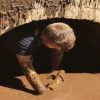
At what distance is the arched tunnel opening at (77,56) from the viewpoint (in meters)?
3.99

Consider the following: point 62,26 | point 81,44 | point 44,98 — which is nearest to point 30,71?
point 44,98

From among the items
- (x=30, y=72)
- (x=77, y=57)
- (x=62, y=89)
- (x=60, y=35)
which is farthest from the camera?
(x=77, y=57)

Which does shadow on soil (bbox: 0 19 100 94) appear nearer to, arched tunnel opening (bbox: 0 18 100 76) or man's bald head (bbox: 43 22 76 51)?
arched tunnel opening (bbox: 0 18 100 76)

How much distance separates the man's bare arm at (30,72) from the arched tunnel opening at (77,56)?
46cm

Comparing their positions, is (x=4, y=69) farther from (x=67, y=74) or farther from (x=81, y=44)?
(x=81, y=44)

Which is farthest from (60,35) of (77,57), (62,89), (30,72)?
(77,57)

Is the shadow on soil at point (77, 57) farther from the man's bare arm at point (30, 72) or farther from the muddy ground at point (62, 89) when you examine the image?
the man's bare arm at point (30, 72)

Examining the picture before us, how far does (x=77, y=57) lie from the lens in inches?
169

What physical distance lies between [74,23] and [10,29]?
1.22 meters

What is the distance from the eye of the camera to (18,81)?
3684 mm

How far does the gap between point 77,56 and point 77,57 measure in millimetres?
16

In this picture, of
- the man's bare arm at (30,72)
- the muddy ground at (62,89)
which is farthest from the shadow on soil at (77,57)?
the man's bare arm at (30,72)

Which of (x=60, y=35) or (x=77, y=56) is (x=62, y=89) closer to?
(x=60, y=35)

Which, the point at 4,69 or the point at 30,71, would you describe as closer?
the point at 30,71
